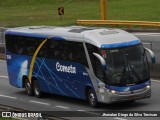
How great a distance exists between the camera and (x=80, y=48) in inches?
884

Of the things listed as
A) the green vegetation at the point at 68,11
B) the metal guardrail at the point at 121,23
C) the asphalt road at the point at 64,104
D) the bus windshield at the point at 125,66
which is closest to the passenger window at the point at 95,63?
the bus windshield at the point at 125,66

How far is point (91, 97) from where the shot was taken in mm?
22062

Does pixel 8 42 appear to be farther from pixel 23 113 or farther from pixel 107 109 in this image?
pixel 23 113

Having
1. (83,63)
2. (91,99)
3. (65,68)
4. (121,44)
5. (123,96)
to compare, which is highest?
(121,44)

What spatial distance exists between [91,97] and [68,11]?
47.0 meters

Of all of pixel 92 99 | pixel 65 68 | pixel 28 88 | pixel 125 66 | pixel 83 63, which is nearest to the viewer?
pixel 125 66

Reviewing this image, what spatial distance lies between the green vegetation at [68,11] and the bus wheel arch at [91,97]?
32.5 metres

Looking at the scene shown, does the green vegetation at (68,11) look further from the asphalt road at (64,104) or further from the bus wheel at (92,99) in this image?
the bus wheel at (92,99)

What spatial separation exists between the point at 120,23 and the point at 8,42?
24833 mm

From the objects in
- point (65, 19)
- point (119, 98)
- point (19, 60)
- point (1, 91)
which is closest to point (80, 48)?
point (119, 98)

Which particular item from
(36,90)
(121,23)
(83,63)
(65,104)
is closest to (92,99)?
(83,63)

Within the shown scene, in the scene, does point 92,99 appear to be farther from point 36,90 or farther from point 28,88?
point 28,88

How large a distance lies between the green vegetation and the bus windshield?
1290 inches

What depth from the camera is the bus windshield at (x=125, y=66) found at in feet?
69.3
